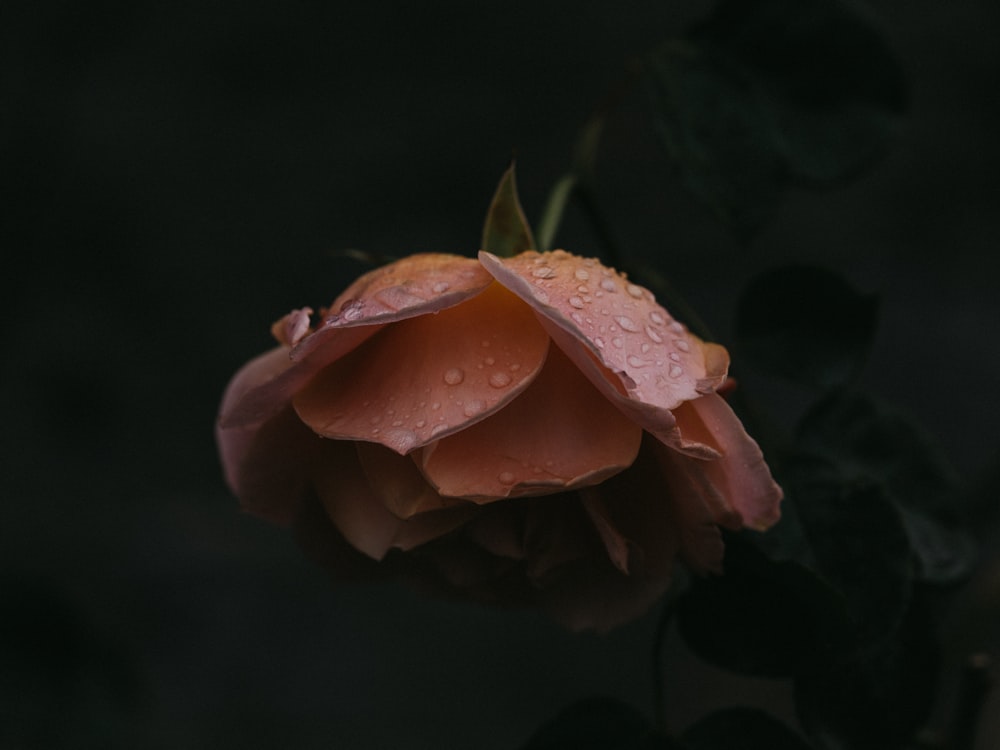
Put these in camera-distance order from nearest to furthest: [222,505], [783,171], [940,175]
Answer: [783,171] < [222,505] < [940,175]

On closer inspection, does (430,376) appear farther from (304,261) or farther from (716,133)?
(304,261)

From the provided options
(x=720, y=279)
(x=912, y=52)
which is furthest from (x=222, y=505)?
(x=912, y=52)

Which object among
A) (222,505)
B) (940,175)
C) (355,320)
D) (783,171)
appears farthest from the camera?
(940,175)

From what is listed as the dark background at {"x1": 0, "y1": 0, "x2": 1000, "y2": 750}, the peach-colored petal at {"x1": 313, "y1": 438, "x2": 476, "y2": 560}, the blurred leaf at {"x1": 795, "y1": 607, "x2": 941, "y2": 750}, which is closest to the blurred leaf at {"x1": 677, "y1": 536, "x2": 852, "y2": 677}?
the blurred leaf at {"x1": 795, "y1": 607, "x2": 941, "y2": 750}

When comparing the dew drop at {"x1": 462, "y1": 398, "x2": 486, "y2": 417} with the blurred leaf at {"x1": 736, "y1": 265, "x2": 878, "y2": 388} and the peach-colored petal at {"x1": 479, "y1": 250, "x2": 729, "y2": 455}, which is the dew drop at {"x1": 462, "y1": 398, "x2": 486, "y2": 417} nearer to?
the peach-colored petal at {"x1": 479, "y1": 250, "x2": 729, "y2": 455}

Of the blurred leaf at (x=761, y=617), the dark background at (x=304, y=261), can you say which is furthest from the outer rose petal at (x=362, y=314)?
the dark background at (x=304, y=261)

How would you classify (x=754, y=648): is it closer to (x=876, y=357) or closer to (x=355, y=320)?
(x=355, y=320)
